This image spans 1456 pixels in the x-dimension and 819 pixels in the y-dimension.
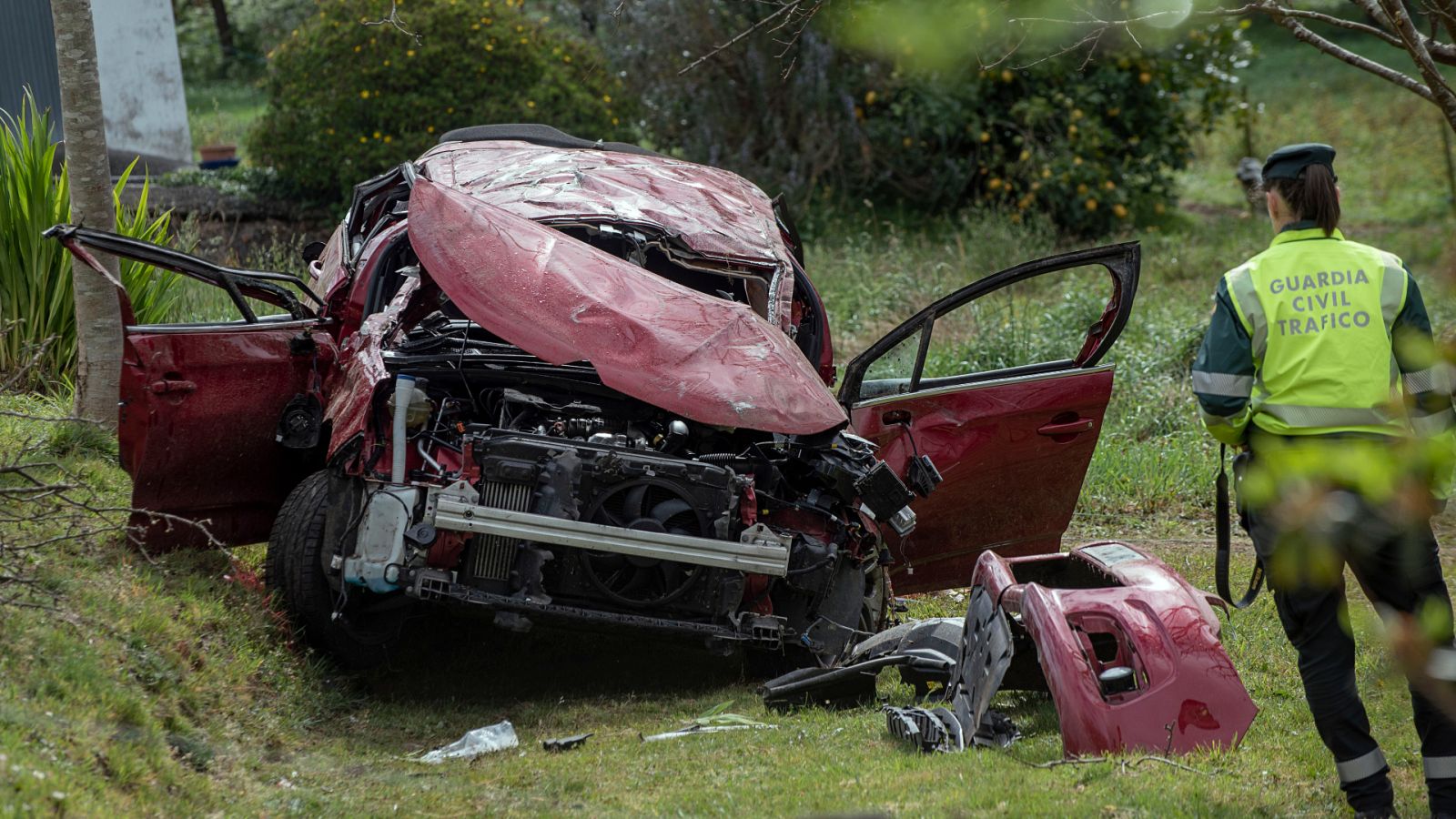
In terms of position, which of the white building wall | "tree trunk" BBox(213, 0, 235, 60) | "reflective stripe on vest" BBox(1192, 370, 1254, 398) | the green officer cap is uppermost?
the green officer cap

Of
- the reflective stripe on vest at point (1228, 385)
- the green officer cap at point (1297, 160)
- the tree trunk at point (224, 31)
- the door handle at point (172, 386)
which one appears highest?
the green officer cap at point (1297, 160)

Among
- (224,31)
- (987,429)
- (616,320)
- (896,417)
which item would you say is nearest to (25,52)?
(616,320)

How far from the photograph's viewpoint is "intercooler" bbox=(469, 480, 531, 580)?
5457 mm

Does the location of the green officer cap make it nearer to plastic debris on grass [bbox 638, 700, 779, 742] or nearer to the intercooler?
plastic debris on grass [bbox 638, 700, 779, 742]

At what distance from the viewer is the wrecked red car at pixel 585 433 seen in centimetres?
549

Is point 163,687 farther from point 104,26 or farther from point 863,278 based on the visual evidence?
point 104,26

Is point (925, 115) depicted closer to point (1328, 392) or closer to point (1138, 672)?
point (1138, 672)

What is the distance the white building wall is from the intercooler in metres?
11.4

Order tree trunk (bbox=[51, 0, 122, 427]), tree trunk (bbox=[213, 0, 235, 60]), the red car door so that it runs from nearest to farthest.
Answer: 1. the red car door
2. tree trunk (bbox=[51, 0, 122, 427])
3. tree trunk (bbox=[213, 0, 235, 60])

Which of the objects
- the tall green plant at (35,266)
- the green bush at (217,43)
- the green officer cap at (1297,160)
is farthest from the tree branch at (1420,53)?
the green bush at (217,43)

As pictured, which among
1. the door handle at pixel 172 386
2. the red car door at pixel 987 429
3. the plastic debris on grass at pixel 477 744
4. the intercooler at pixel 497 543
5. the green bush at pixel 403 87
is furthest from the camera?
the green bush at pixel 403 87

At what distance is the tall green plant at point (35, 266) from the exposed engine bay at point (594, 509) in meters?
2.99

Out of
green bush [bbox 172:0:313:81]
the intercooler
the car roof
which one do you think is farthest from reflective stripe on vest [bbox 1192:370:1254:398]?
green bush [bbox 172:0:313:81]

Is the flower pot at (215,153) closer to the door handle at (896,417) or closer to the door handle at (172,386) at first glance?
the door handle at (172,386)
